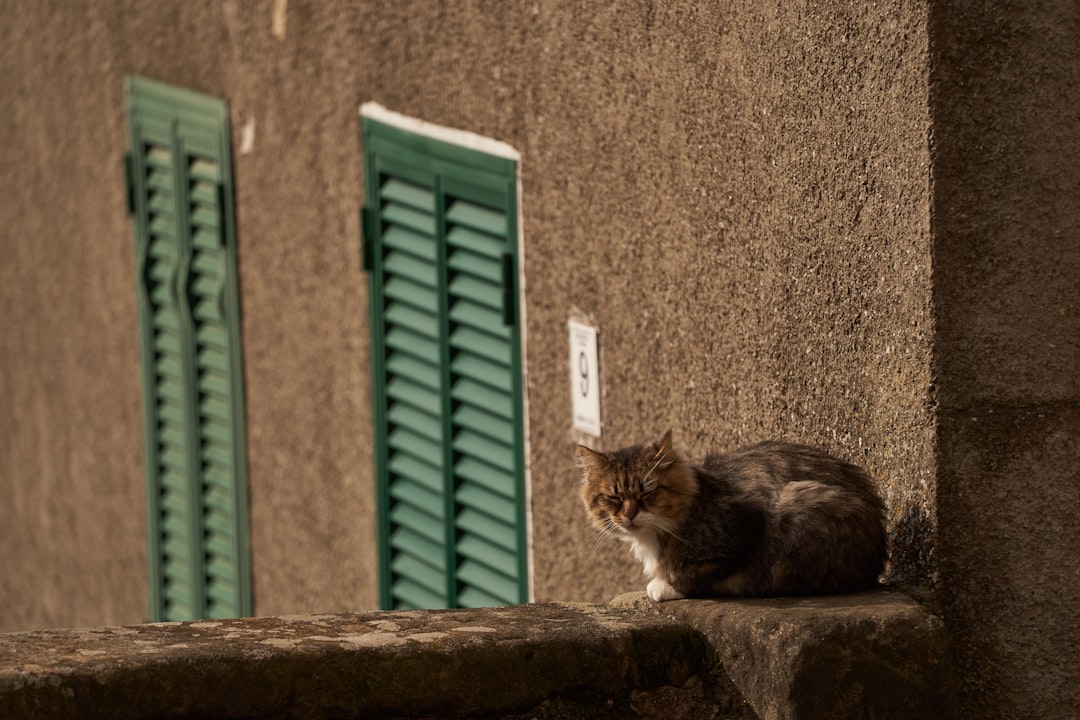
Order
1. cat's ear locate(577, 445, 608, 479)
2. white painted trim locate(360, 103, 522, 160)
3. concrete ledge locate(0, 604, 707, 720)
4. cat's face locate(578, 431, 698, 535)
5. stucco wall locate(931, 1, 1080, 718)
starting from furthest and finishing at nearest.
Answer: white painted trim locate(360, 103, 522, 160) → cat's ear locate(577, 445, 608, 479) → cat's face locate(578, 431, 698, 535) → stucco wall locate(931, 1, 1080, 718) → concrete ledge locate(0, 604, 707, 720)

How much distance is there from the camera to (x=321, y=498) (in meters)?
5.78

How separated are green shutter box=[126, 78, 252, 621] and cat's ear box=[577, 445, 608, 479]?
3260mm

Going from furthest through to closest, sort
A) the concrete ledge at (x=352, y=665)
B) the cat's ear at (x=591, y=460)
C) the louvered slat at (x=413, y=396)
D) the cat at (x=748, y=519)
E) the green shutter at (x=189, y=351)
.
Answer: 1. the green shutter at (x=189, y=351)
2. the louvered slat at (x=413, y=396)
3. the cat's ear at (x=591, y=460)
4. the cat at (x=748, y=519)
5. the concrete ledge at (x=352, y=665)

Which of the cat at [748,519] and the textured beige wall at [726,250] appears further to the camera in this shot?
the cat at [748,519]

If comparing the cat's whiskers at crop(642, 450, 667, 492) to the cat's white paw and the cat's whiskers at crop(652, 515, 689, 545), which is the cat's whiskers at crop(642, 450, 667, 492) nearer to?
the cat's whiskers at crop(652, 515, 689, 545)

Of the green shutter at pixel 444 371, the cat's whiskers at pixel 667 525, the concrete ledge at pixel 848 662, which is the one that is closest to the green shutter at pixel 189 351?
the green shutter at pixel 444 371

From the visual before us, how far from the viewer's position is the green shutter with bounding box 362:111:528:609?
4.68 m

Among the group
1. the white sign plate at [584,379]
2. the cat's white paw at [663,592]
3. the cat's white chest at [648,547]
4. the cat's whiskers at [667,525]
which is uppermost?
the white sign plate at [584,379]

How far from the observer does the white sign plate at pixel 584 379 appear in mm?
4172

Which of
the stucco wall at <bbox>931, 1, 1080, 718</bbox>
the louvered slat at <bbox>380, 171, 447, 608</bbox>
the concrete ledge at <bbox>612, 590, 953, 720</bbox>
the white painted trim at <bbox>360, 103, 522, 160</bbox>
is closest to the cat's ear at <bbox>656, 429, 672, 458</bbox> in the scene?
the concrete ledge at <bbox>612, 590, 953, 720</bbox>

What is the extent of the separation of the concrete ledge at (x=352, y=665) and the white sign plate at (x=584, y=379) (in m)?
1.11

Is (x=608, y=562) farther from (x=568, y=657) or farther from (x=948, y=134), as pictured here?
(x=948, y=134)

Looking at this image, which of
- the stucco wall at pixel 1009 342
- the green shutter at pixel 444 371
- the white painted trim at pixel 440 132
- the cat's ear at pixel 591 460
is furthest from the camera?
the green shutter at pixel 444 371

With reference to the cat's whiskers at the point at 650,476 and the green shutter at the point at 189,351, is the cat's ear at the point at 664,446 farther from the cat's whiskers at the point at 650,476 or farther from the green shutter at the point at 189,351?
the green shutter at the point at 189,351
